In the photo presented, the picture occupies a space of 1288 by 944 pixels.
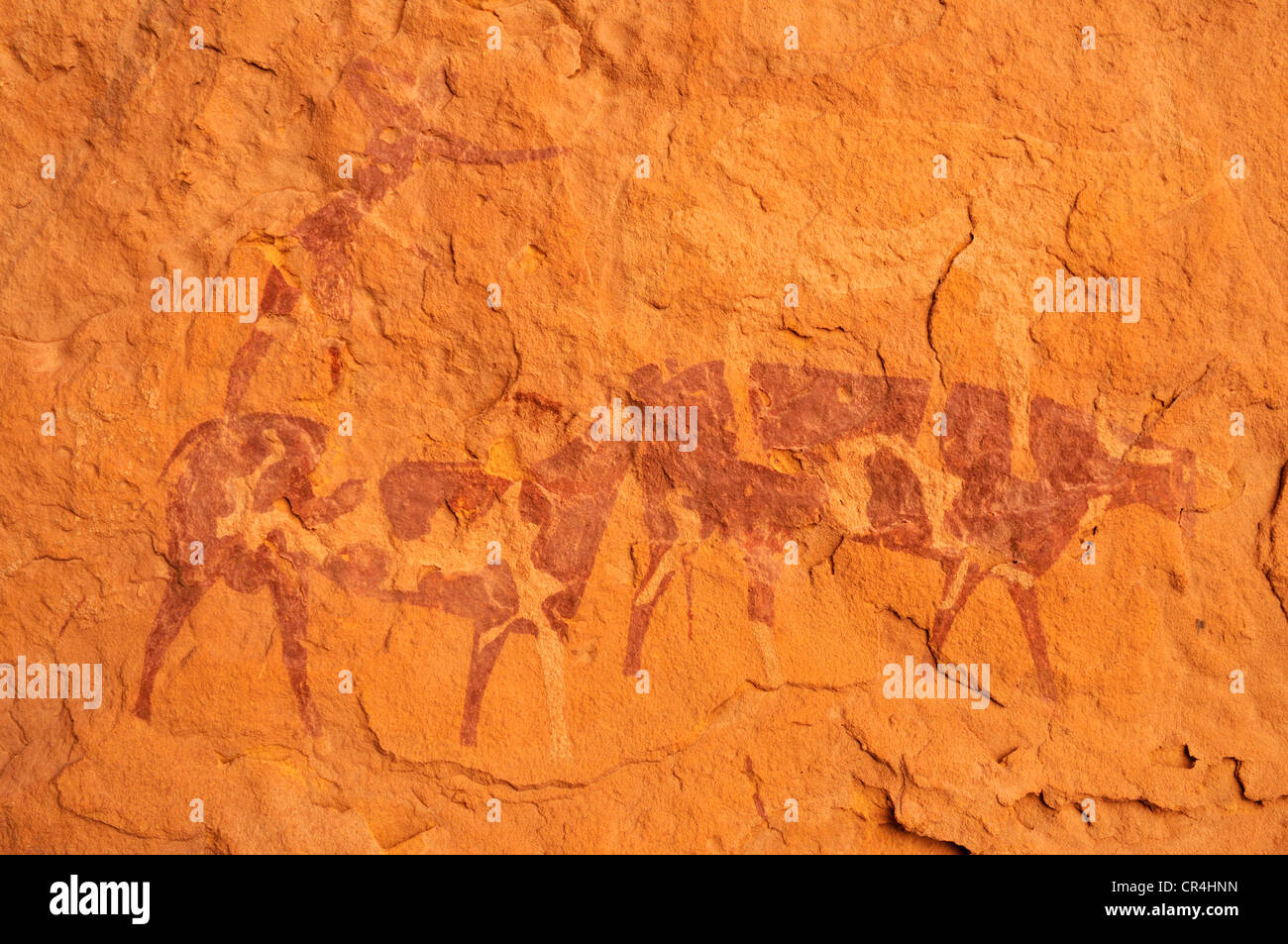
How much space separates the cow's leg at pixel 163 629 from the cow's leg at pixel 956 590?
6.21 ft

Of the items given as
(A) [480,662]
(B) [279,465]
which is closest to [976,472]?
(A) [480,662]

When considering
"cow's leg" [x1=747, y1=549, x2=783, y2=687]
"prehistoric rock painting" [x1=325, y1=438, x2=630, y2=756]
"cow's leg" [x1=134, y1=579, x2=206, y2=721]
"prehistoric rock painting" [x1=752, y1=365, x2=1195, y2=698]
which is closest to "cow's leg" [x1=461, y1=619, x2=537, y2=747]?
"prehistoric rock painting" [x1=325, y1=438, x2=630, y2=756]

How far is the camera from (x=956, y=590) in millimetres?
3115

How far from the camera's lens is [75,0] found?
3094 mm

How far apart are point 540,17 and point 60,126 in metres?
1.27

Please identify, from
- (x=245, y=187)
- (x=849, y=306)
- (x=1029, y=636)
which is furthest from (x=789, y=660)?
(x=245, y=187)

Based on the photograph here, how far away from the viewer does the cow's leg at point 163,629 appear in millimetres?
3064

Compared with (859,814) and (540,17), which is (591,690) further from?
(540,17)

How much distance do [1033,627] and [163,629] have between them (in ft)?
7.29

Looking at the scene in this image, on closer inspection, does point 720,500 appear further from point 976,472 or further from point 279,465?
point 279,465

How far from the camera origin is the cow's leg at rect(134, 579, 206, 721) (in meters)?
3.06

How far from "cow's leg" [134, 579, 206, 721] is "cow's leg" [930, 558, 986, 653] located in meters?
1.89

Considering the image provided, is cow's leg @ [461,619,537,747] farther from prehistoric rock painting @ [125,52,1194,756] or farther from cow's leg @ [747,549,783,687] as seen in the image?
cow's leg @ [747,549,783,687]

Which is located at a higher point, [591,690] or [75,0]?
[75,0]
